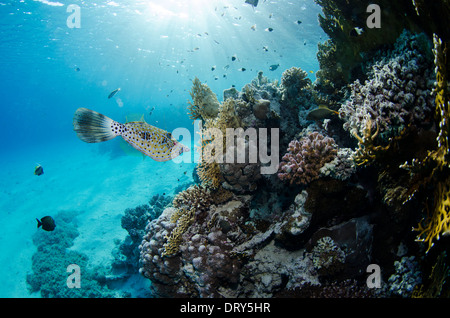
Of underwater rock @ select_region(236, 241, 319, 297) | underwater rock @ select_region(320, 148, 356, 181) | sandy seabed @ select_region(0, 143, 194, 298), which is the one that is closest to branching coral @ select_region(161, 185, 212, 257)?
underwater rock @ select_region(236, 241, 319, 297)

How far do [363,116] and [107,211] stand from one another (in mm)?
19069

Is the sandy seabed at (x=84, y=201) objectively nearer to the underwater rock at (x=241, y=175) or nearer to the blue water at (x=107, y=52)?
the blue water at (x=107, y=52)

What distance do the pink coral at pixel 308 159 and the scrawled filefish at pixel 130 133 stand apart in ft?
6.72

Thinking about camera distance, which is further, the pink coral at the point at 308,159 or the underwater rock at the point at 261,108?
the underwater rock at the point at 261,108

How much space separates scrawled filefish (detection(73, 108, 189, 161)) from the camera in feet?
10.0

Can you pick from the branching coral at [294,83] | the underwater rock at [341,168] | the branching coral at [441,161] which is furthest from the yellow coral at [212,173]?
the branching coral at [441,161]

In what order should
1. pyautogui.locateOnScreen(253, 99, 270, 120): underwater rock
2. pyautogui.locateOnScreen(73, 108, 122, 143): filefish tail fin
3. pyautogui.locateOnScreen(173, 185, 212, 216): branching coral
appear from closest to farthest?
pyautogui.locateOnScreen(73, 108, 122, 143): filefish tail fin < pyautogui.locateOnScreen(173, 185, 212, 216): branching coral < pyautogui.locateOnScreen(253, 99, 270, 120): underwater rock

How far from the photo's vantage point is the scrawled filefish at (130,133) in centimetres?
306

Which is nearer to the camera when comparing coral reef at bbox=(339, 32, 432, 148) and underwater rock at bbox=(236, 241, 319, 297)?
coral reef at bbox=(339, 32, 432, 148)

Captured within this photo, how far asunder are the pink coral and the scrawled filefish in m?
2.05

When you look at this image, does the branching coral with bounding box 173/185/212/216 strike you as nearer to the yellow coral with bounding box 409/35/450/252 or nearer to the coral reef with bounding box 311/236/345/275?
the coral reef with bounding box 311/236/345/275

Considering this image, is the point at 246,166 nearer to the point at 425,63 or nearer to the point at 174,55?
the point at 425,63

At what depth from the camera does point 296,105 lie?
6.28m

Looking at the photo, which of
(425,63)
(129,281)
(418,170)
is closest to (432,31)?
(425,63)
